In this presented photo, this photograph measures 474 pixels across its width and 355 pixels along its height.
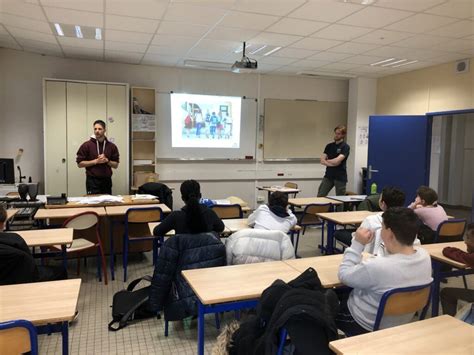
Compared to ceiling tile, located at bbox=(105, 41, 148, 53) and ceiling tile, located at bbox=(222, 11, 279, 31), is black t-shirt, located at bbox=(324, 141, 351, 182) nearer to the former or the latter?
ceiling tile, located at bbox=(222, 11, 279, 31)

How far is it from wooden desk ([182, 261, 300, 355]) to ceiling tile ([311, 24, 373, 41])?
342 cm

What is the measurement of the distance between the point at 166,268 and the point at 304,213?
8.02ft

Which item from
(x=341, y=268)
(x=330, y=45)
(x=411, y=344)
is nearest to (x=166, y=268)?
(x=341, y=268)

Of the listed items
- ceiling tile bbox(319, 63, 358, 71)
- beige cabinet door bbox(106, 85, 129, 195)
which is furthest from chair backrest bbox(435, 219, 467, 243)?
beige cabinet door bbox(106, 85, 129, 195)

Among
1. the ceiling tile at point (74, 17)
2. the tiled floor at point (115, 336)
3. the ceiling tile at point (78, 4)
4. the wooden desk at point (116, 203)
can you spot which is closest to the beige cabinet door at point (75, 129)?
the ceiling tile at point (74, 17)

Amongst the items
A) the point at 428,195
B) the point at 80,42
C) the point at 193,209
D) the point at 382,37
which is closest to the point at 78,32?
the point at 80,42

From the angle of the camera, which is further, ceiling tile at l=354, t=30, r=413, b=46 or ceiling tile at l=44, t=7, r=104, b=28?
ceiling tile at l=354, t=30, r=413, b=46

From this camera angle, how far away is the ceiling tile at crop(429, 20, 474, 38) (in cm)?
434

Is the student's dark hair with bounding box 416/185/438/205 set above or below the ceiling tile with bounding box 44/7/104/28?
below

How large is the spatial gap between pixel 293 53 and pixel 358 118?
2.78 metres

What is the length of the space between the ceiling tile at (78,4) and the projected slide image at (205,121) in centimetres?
315

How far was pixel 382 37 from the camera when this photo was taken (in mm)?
4906

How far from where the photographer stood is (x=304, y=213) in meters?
4.57

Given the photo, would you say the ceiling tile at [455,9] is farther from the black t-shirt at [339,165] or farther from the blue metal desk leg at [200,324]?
the blue metal desk leg at [200,324]
